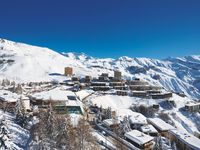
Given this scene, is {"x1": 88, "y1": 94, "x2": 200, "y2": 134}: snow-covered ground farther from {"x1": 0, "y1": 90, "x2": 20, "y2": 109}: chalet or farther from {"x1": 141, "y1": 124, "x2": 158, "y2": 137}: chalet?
{"x1": 0, "y1": 90, "x2": 20, "y2": 109}: chalet

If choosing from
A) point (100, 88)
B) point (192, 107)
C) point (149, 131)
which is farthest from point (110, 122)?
point (100, 88)

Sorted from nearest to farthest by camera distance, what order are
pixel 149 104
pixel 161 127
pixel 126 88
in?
pixel 161 127 < pixel 149 104 < pixel 126 88

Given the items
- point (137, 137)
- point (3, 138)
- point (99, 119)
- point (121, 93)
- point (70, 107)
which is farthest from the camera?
point (121, 93)

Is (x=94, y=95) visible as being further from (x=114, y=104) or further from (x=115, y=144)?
(x=115, y=144)

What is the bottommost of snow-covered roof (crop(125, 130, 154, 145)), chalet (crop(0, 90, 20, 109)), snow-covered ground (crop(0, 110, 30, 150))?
snow-covered roof (crop(125, 130, 154, 145))

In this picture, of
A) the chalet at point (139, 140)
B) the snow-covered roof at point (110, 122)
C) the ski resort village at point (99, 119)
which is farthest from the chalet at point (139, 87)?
the chalet at point (139, 140)

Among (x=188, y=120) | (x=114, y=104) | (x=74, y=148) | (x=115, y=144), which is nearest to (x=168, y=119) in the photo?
(x=188, y=120)

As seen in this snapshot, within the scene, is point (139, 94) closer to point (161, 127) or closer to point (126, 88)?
point (126, 88)

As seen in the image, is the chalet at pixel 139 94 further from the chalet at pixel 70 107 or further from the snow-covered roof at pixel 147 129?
the snow-covered roof at pixel 147 129

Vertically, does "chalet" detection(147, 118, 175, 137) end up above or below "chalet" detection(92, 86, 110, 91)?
below

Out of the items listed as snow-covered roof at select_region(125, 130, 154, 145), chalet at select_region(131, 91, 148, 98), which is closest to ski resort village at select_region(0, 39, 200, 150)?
snow-covered roof at select_region(125, 130, 154, 145)
